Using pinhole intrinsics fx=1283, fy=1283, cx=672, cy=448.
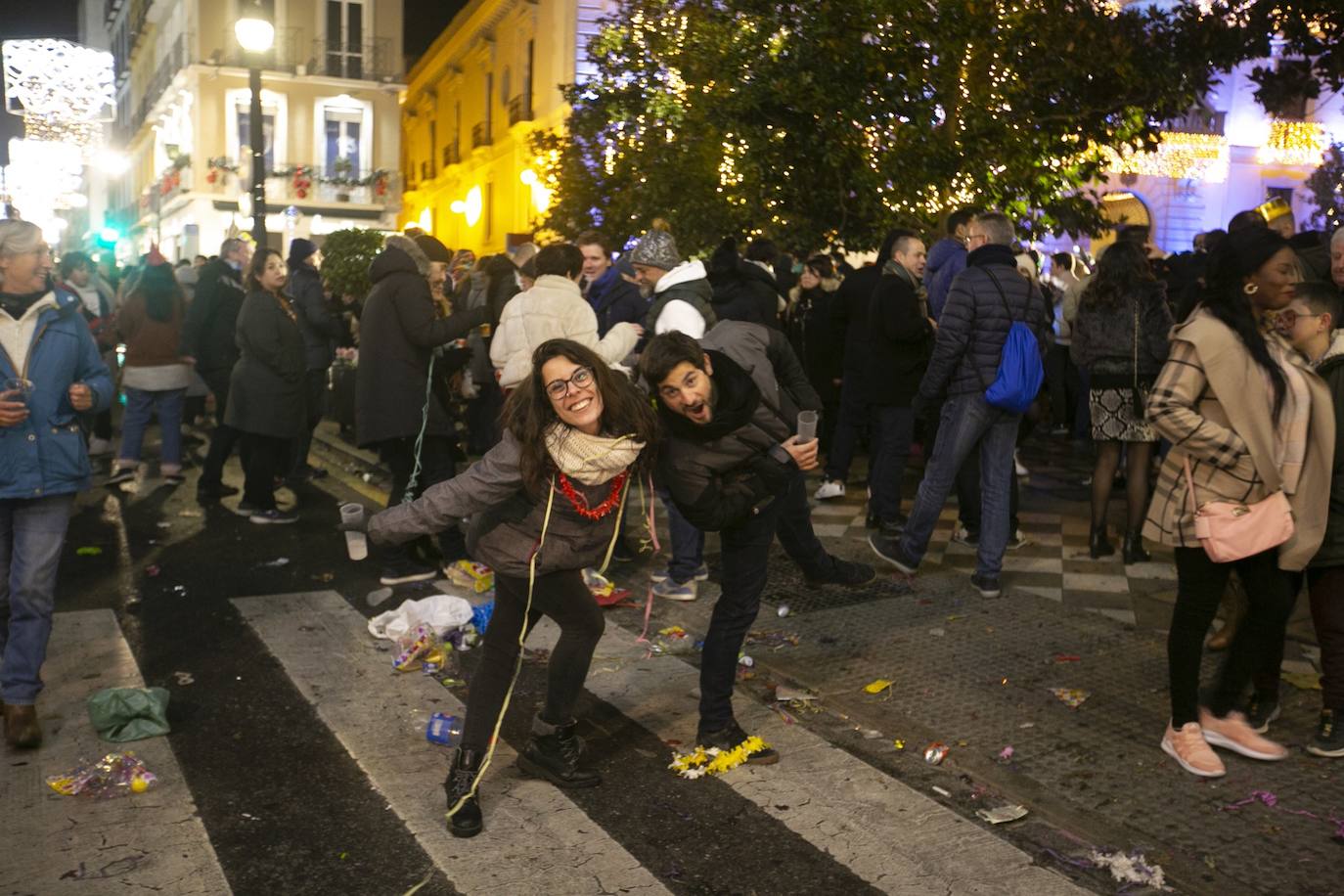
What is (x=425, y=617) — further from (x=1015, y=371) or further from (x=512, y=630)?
(x=1015, y=371)

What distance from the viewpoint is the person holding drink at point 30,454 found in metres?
4.91

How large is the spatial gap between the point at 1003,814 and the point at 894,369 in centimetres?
459

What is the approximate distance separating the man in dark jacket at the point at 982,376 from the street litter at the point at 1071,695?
1495mm

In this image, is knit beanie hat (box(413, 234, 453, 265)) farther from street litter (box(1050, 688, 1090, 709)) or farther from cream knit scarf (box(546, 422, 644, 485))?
street litter (box(1050, 688, 1090, 709))

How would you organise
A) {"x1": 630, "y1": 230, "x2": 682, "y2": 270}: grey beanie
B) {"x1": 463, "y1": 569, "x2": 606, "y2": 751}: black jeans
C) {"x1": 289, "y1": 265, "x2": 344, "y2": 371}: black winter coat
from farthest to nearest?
{"x1": 289, "y1": 265, "x2": 344, "y2": 371}: black winter coat, {"x1": 630, "y1": 230, "x2": 682, "y2": 270}: grey beanie, {"x1": 463, "y1": 569, "x2": 606, "y2": 751}: black jeans

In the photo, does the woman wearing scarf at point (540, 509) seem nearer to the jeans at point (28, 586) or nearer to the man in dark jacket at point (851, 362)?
the jeans at point (28, 586)

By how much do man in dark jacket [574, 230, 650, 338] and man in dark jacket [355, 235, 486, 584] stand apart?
1311 mm

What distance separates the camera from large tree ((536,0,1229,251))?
10.7 meters

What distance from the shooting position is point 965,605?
7.00 metres

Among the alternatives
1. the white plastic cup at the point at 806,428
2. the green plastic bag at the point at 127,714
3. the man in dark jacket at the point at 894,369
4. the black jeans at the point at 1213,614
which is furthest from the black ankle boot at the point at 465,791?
the man in dark jacket at the point at 894,369

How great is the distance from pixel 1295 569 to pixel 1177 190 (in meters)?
33.1

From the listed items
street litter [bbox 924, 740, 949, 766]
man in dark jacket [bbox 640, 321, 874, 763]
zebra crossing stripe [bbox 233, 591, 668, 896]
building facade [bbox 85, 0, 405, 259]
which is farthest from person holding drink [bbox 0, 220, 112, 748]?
building facade [bbox 85, 0, 405, 259]

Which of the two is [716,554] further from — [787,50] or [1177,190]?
[1177,190]

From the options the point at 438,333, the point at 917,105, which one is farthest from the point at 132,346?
the point at 917,105
